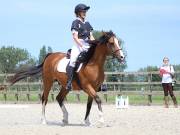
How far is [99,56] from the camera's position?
11.6 meters

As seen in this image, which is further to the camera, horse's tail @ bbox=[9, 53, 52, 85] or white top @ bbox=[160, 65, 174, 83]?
white top @ bbox=[160, 65, 174, 83]

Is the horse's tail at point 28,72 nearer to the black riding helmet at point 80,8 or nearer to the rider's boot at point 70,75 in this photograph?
the rider's boot at point 70,75

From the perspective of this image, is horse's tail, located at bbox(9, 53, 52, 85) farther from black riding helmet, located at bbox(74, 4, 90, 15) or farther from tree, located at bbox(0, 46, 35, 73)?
tree, located at bbox(0, 46, 35, 73)

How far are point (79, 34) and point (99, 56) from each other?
658 mm

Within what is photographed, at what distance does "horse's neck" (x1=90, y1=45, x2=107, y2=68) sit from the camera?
11.6m

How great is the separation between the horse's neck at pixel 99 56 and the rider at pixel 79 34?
26 cm

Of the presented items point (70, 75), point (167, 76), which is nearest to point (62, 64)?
point (70, 75)

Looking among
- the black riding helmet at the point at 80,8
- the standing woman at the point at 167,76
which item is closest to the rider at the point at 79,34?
the black riding helmet at the point at 80,8

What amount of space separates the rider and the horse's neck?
0.86 feet

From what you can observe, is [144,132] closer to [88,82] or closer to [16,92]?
[88,82]

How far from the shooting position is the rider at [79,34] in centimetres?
1171

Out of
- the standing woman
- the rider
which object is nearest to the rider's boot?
the rider

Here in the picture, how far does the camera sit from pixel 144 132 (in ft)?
31.8

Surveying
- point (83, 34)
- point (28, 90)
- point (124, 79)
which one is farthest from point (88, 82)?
point (28, 90)
